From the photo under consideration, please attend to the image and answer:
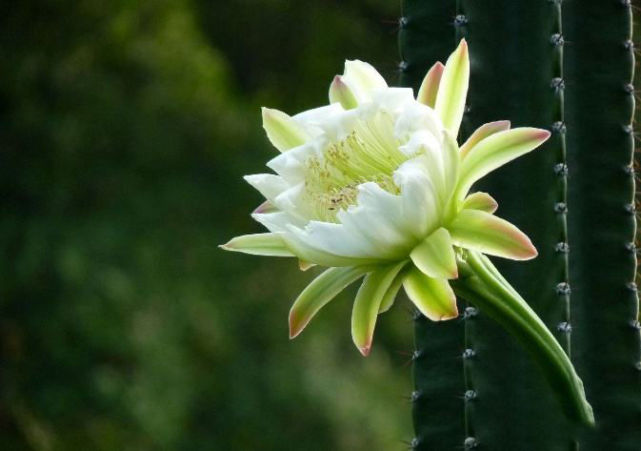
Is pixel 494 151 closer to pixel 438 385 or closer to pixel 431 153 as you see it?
pixel 431 153

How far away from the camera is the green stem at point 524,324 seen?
79 centimetres

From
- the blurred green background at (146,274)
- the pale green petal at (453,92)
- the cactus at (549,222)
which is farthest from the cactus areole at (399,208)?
the blurred green background at (146,274)

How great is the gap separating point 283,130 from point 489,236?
17cm

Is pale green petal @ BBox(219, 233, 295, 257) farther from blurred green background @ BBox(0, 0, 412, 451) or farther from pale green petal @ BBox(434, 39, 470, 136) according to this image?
blurred green background @ BBox(0, 0, 412, 451)

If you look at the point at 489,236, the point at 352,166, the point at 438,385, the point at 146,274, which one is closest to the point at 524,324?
the point at 489,236

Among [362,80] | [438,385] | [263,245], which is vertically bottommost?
[438,385]

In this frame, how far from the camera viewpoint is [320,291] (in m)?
0.83

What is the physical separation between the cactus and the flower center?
0.55ft

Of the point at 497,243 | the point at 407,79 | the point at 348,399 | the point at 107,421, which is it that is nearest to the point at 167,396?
the point at 107,421

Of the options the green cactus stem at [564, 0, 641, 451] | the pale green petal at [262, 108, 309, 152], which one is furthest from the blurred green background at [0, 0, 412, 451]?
the pale green petal at [262, 108, 309, 152]

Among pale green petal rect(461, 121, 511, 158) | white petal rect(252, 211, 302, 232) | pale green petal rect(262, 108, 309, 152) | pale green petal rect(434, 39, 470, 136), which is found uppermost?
pale green petal rect(434, 39, 470, 136)

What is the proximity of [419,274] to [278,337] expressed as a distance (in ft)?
13.6

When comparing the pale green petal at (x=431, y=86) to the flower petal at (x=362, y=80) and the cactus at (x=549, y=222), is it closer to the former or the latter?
the flower petal at (x=362, y=80)

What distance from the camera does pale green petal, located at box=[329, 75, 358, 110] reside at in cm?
86
